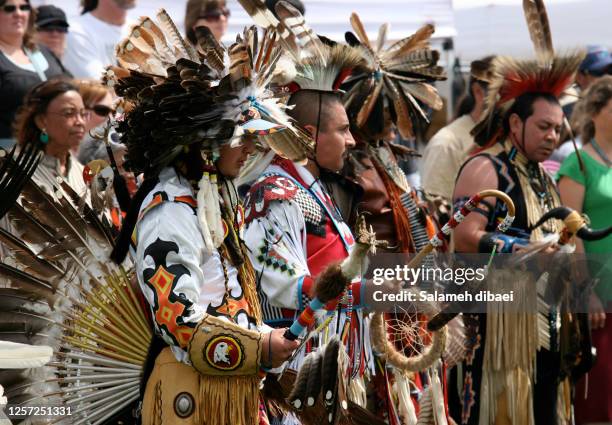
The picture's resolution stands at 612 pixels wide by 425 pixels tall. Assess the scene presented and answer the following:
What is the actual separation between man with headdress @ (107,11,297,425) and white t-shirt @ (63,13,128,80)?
381cm

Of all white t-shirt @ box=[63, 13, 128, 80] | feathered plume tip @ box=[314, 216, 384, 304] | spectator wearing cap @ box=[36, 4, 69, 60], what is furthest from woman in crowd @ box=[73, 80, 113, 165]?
feathered plume tip @ box=[314, 216, 384, 304]

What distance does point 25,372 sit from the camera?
3.92 m

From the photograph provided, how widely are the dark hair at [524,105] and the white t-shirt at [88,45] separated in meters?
2.94

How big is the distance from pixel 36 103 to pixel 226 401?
2.79 metres

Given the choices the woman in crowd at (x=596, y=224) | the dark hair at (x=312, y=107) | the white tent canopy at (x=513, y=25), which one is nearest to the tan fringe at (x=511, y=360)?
the woman in crowd at (x=596, y=224)

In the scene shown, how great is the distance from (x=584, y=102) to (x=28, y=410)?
13.0 ft

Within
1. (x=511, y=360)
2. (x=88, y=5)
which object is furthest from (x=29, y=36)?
(x=511, y=360)

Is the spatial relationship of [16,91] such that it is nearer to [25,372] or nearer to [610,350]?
[25,372]

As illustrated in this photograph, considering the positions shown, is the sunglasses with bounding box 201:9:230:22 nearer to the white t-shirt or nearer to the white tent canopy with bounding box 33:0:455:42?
the white t-shirt

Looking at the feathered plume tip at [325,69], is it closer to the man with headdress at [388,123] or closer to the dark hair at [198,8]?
the man with headdress at [388,123]

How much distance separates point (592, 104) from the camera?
6598 mm

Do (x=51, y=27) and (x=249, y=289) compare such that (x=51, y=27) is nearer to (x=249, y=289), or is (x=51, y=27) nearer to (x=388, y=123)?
(x=388, y=123)

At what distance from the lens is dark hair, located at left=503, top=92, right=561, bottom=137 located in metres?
5.68

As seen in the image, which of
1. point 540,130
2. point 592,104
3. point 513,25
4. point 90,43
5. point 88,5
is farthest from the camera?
point 513,25
